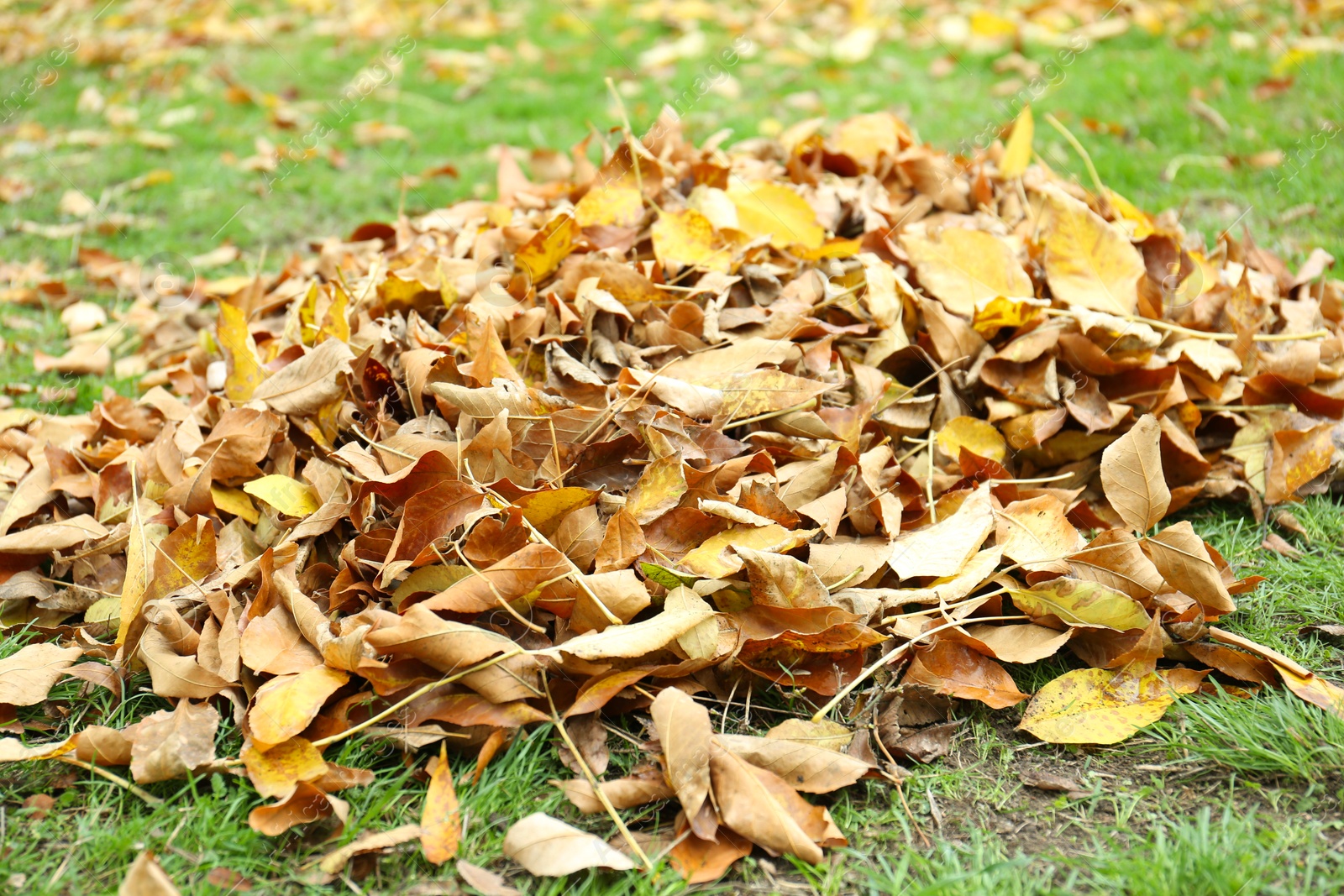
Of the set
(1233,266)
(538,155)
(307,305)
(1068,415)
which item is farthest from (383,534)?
(1233,266)

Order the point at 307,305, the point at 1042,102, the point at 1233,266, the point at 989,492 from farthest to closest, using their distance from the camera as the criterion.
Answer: the point at 1042,102 < the point at 1233,266 < the point at 307,305 < the point at 989,492

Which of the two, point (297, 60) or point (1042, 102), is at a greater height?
point (297, 60)

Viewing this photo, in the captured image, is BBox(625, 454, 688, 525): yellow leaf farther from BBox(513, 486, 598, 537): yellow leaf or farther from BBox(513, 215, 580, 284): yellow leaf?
BBox(513, 215, 580, 284): yellow leaf

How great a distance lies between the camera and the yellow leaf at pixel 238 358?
2.05 m

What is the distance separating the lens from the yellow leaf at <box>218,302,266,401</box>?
6.74ft

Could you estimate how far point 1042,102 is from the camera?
4219 mm

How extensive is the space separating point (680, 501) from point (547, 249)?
30.5 inches

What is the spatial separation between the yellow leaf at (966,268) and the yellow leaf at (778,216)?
230 mm

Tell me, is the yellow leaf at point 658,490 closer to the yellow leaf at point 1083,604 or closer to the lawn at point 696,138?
the lawn at point 696,138

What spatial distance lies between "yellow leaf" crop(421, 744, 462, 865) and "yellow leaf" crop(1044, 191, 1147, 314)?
1.59 metres

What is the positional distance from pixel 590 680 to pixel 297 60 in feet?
17.3

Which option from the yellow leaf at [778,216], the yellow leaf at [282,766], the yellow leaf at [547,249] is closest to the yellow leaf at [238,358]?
the yellow leaf at [547,249]

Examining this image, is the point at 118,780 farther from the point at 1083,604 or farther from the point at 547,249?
the point at 1083,604

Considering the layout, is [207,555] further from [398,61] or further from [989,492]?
[398,61]
